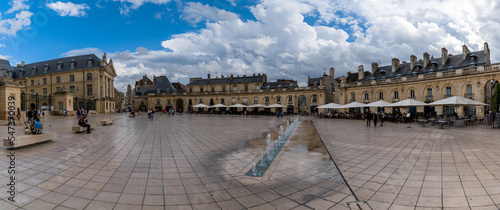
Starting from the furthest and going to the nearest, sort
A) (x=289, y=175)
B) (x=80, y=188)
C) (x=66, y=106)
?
(x=66, y=106)
(x=289, y=175)
(x=80, y=188)

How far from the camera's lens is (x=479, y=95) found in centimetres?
2356

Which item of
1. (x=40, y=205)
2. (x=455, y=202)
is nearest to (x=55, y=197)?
(x=40, y=205)

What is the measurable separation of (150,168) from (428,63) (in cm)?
4201

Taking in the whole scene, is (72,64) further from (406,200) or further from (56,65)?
(406,200)

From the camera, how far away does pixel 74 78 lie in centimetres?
4662

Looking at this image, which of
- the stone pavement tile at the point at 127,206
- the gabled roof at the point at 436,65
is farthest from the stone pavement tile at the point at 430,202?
the gabled roof at the point at 436,65

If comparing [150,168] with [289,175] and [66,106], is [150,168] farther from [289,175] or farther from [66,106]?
[66,106]

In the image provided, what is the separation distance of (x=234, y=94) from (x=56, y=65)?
40655mm

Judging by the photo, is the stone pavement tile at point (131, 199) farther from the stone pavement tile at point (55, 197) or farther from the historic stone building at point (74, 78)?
the historic stone building at point (74, 78)

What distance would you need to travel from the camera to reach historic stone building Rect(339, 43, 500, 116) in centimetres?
2386

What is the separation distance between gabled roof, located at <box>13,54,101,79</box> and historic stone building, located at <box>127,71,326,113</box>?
15.4 meters

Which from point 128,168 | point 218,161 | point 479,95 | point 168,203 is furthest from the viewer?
point 479,95

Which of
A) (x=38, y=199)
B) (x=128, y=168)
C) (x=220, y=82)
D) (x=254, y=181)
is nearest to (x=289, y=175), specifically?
(x=254, y=181)

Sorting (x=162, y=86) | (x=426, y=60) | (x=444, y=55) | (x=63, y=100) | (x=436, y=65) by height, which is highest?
(x=444, y=55)
